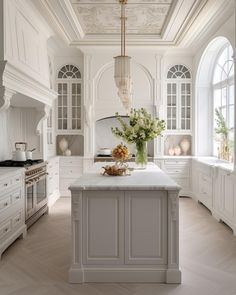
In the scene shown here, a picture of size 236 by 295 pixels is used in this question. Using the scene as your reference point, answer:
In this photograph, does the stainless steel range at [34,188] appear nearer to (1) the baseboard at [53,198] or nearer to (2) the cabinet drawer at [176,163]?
(1) the baseboard at [53,198]

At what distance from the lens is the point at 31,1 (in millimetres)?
4461

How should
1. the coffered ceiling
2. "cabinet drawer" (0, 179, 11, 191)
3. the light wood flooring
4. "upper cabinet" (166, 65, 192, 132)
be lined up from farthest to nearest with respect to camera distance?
"upper cabinet" (166, 65, 192, 132), the coffered ceiling, "cabinet drawer" (0, 179, 11, 191), the light wood flooring

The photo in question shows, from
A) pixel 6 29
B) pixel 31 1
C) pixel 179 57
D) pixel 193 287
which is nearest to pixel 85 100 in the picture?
pixel 179 57

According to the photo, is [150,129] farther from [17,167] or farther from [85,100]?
[85,100]

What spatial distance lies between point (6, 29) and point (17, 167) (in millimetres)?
1703

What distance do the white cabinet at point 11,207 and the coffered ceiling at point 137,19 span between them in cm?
243

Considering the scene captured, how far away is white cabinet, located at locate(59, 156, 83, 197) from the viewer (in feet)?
23.0

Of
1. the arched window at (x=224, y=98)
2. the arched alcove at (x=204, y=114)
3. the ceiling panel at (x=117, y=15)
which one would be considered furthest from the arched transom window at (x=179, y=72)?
the ceiling panel at (x=117, y=15)

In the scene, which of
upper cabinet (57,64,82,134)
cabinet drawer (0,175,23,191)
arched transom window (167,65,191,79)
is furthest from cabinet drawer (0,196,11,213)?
arched transom window (167,65,191,79)

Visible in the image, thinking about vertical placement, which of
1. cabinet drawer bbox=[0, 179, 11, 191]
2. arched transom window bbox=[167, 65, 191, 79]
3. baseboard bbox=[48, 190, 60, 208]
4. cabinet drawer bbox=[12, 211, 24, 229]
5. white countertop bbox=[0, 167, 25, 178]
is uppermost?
arched transom window bbox=[167, 65, 191, 79]

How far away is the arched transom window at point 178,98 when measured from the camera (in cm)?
721

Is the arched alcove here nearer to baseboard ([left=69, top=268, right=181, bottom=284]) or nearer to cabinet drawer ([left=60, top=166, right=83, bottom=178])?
cabinet drawer ([left=60, top=166, right=83, bottom=178])

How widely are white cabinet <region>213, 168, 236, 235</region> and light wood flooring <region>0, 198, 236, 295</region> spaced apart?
0.15 m

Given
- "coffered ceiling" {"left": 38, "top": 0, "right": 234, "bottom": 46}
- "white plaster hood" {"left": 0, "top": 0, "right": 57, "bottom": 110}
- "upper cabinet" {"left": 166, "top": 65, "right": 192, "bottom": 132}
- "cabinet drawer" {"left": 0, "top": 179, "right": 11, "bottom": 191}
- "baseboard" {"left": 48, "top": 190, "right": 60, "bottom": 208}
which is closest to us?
"cabinet drawer" {"left": 0, "top": 179, "right": 11, "bottom": 191}
